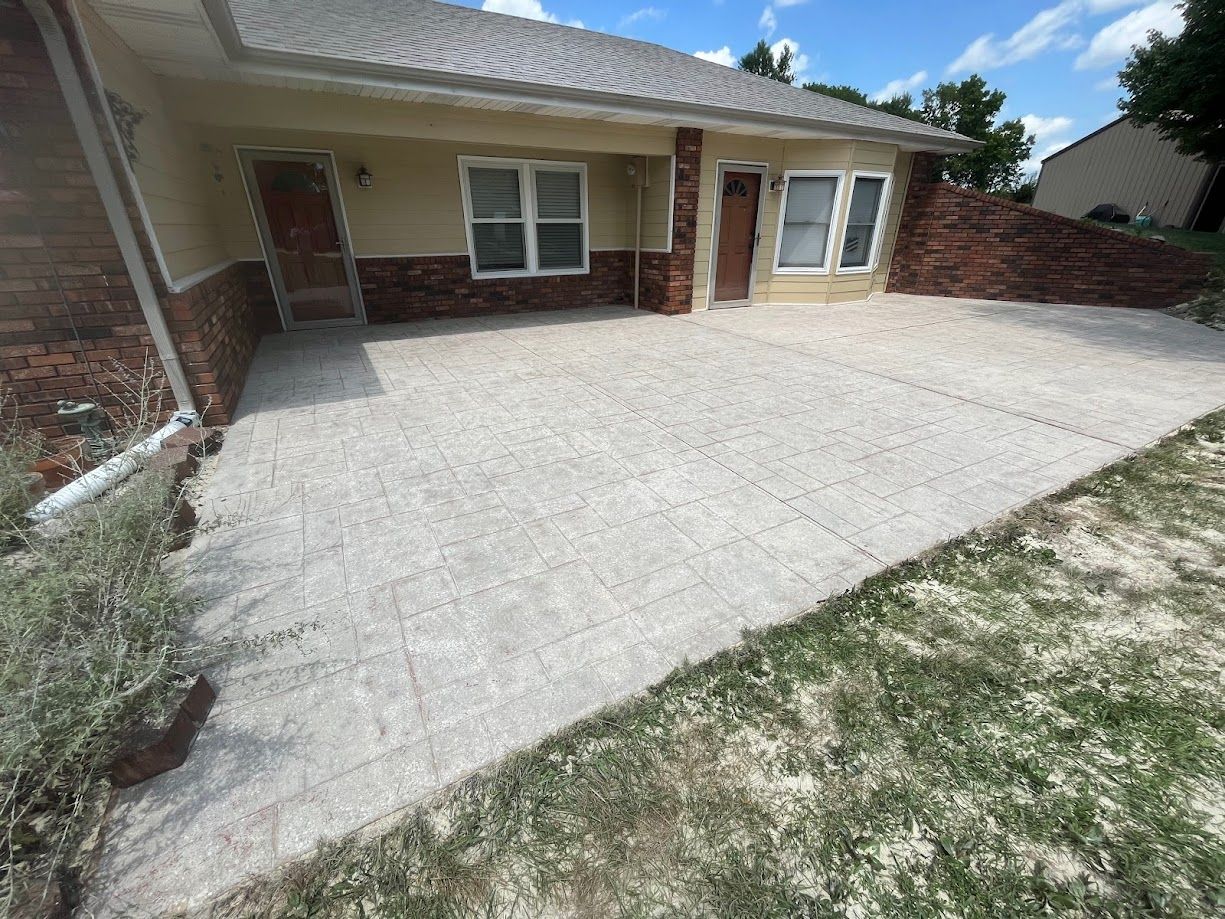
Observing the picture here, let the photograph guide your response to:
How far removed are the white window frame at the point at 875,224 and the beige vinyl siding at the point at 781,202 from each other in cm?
4

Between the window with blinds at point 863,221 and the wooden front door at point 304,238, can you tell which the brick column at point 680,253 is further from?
the wooden front door at point 304,238

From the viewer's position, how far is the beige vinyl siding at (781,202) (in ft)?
27.7

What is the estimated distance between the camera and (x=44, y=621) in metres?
1.59

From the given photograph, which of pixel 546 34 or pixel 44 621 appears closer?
pixel 44 621

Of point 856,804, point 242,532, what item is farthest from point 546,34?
point 856,804

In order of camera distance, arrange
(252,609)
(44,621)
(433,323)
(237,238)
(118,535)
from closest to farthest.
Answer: (44,621)
(118,535)
(252,609)
(237,238)
(433,323)

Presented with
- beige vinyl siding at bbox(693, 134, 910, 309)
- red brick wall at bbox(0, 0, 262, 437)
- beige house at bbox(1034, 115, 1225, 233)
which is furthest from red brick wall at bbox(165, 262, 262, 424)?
beige house at bbox(1034, 115, 1225, 233)

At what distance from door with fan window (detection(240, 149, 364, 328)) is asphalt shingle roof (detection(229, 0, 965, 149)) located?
5.21 feet

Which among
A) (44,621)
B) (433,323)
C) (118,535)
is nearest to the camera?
(44,621)

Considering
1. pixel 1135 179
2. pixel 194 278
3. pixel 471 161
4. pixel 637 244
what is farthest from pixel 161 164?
pixel 1135 179

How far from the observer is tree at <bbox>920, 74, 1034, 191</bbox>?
1264 inches

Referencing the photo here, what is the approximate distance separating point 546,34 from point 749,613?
34.1 ft

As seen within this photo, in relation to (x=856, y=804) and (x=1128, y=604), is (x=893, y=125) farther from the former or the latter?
(x=856, y=804)

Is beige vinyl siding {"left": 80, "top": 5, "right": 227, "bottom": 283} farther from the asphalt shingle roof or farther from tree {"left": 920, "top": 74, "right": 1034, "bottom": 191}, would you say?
tree {"left": 920, "top": 74, "right": 1034, "bottom": 191}
